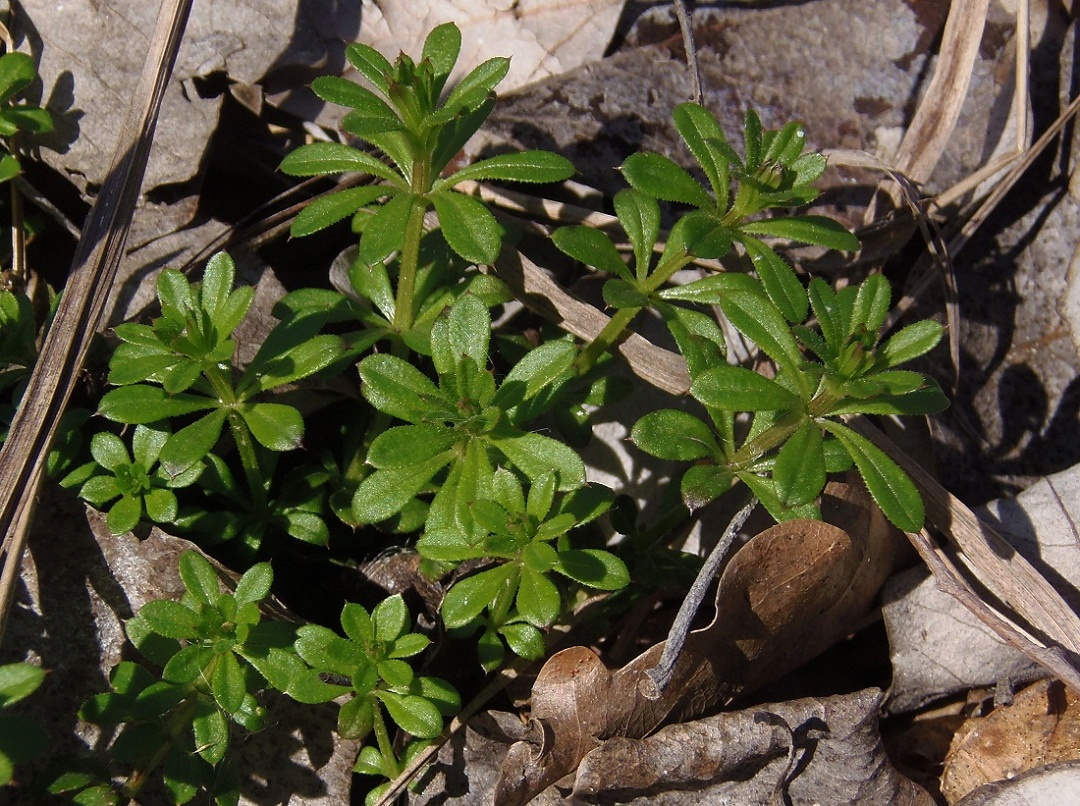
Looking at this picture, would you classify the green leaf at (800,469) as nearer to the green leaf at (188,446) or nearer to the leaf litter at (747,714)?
the leaf litter at (747,714)

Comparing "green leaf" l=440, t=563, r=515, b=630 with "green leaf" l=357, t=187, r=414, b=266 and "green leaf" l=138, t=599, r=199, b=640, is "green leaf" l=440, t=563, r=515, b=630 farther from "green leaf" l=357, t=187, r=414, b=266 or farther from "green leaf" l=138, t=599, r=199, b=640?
"green leaf" l=357, t=187, r=414, b=266

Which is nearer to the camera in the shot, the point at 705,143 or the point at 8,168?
the point at 705,143

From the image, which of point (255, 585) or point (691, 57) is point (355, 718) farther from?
point (691, 57)

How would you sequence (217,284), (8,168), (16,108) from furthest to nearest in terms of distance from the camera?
(16,108) < (8,168) < (217,284)

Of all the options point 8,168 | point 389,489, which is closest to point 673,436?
point 389,489

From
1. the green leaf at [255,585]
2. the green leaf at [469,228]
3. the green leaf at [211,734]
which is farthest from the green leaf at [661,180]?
the green leaf at [211,734]

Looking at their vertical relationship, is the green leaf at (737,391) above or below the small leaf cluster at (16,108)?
below
